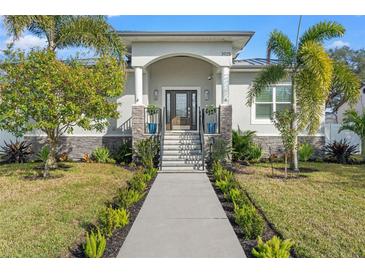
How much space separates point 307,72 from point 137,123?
6492mm

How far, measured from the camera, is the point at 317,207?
6957 mm

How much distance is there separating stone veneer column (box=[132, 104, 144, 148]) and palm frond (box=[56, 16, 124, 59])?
2220 mm

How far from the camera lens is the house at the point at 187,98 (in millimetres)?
12658

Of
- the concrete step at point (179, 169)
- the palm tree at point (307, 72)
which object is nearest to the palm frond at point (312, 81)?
the palm tree at point (307, 72)

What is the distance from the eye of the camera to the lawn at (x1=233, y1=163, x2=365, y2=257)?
491cm

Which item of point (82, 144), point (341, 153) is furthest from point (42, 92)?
point (341, 153)

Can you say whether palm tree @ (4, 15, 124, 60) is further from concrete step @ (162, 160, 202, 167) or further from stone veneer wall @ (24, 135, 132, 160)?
concrete step @ (162, 160, 202, 167)

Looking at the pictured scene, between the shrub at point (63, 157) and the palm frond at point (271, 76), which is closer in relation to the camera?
the palm frond at point (271, 76)

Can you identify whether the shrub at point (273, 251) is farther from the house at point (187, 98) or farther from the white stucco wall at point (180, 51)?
the white stucco wall at point (180, 51)

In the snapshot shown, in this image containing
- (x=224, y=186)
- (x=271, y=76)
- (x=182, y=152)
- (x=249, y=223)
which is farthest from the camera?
(x=182, y=152)

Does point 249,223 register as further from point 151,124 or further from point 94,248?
point 151,124

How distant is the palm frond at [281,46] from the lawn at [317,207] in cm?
394

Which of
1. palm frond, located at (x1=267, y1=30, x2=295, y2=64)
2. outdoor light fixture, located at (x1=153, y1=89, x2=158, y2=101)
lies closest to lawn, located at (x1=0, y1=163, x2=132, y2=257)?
outdoor light fixture, located at (x1=153, y1=89, x2=158, y2=101)
